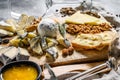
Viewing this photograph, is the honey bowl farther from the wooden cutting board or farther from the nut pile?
the nut pile

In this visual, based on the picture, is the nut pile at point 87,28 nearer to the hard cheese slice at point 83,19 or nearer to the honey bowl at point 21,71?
the hard cheese slice at point 83,19

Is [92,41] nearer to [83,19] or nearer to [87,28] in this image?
[87,28]

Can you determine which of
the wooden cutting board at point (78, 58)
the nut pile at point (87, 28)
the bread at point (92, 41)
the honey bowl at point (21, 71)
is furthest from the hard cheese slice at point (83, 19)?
the honey bowl at point (21, 71)

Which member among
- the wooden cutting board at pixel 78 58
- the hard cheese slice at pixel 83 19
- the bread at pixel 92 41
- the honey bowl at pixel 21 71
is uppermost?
the hard cheese slice at pixel 83 19

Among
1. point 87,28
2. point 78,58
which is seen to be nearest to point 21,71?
point 78,58

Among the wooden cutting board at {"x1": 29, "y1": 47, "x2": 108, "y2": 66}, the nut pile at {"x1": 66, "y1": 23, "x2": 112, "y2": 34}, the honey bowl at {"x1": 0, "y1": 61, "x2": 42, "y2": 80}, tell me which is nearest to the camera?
the honey bowl at {"x1": 0, "y1": 61, "x2": 42, "y2": 80}

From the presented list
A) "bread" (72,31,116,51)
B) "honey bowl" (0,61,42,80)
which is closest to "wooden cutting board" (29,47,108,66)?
"bread" (72,31,116,51)
